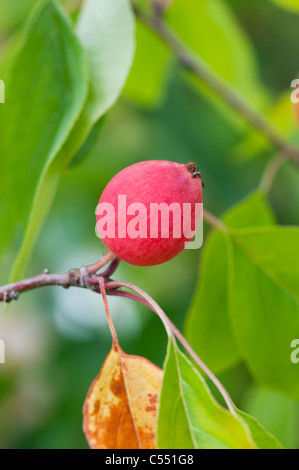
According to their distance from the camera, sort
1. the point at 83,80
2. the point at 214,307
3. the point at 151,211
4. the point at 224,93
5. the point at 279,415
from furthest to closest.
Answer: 1. the point at 279,415
2. the point at 224,93
3. the point at 214,307
4. the point at 83,80
5. the point at 151,211

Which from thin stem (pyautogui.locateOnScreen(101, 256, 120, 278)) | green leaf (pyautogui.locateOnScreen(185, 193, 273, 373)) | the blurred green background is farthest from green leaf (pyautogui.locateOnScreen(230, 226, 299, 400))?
the blurred green background

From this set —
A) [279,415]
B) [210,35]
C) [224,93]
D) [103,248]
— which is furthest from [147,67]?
[279,415]

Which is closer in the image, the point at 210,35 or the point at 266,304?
the point at 266,304

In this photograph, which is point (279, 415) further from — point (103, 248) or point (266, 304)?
point (103, 248)

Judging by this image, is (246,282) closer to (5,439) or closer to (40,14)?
(40,14)

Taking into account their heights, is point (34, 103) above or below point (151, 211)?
above

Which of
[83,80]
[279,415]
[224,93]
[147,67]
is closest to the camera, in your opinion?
[83,80]

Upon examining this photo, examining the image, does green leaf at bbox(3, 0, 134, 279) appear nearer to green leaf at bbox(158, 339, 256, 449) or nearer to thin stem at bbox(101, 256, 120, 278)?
thin stem at bbox(101, 256, 120, 278)
